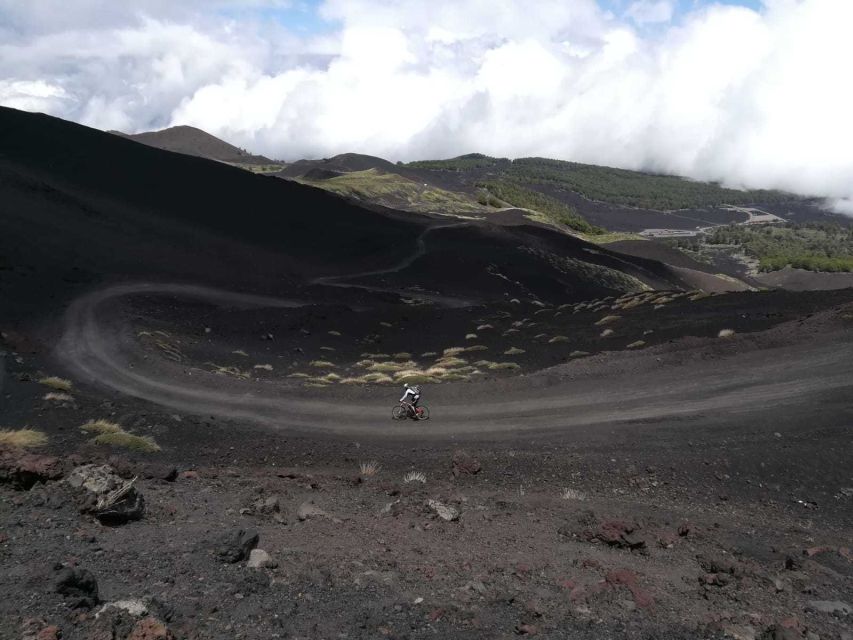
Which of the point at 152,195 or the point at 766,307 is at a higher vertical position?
the point at 152,195

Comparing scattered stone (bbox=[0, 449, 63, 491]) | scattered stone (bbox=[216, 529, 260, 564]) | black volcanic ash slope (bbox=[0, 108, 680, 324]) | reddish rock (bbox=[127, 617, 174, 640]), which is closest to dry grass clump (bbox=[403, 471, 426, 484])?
scattered stone (bbox=[216, 529, 260, 564])

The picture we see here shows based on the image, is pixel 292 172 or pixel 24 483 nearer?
pixel 24 483

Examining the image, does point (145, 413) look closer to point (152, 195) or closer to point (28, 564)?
point (28, 564)

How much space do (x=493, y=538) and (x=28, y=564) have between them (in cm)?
676

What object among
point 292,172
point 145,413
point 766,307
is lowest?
point 145,413

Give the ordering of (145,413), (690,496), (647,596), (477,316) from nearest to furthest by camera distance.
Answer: (647,596), (690,496), (145,413), (477,316)

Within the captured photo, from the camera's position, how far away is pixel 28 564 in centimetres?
705

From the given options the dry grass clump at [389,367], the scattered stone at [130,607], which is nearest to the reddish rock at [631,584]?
the scattered stone at [130,607]

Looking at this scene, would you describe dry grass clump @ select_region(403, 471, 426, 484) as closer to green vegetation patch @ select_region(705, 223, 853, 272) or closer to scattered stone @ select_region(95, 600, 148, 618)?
scattered stone @ select_region(95, 600, 148, 618)

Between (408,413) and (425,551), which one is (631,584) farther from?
(408,413)

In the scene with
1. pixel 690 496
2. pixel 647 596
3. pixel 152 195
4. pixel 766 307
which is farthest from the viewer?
pixel 152 195

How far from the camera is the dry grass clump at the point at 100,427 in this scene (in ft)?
48.2

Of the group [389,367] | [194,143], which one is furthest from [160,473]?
[194,143]

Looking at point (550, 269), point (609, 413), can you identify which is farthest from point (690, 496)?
point (550, 269)
